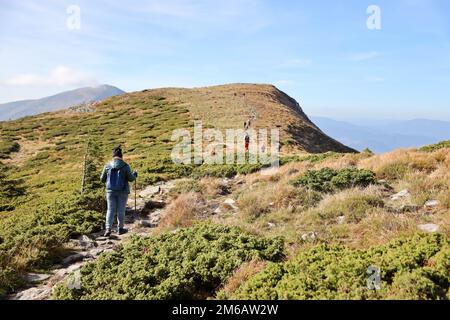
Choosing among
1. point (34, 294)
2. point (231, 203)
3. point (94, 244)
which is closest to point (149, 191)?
point (231, 203)

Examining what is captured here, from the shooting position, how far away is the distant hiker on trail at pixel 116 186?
32.9 feet

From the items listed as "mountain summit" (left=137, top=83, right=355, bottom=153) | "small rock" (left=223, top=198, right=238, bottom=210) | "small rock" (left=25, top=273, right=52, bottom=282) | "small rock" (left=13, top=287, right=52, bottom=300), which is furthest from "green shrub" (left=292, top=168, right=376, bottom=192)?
"mountain summit" (left=137, top=83, right=355, bottom=153)

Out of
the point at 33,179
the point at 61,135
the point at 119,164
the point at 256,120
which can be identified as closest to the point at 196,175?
the point at 119,164

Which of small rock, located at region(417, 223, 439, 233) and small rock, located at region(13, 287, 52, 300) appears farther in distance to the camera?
small rock, located at region(417, 223, 439, 233)

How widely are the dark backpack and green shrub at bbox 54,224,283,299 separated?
1937 mm

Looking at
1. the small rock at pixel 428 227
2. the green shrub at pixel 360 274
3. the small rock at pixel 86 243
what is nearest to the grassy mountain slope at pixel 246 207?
the small rock at pixel 428 227

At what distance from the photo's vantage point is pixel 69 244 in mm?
9445

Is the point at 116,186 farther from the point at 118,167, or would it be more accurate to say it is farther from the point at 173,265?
the point at 173,265

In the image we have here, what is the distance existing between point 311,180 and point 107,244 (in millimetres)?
6361

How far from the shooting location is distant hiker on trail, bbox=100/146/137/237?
10.0 m

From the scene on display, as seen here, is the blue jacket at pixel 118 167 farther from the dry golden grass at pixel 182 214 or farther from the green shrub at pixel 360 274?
the green shrub at pixel 360 274

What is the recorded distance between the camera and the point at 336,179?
11.8 meters

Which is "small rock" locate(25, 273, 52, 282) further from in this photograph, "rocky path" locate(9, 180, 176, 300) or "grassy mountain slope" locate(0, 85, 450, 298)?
"grassy mountain slope" locate(0, 85, 450, 298)

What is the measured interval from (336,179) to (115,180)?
6.57 meters
